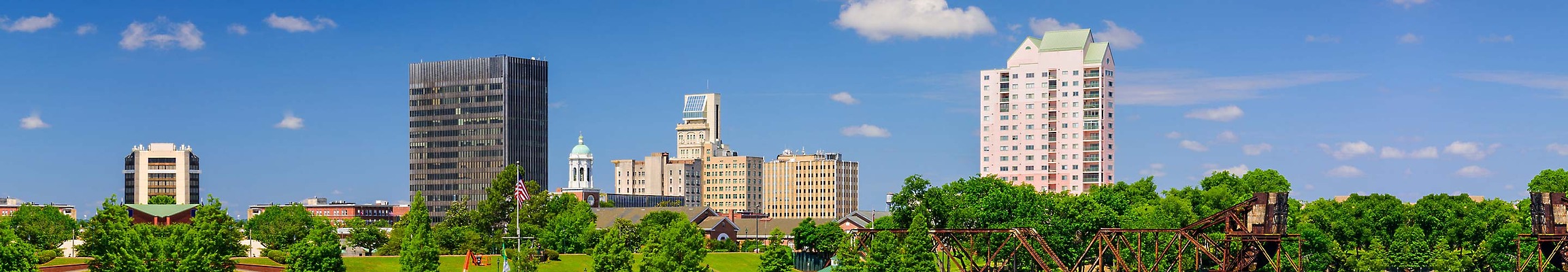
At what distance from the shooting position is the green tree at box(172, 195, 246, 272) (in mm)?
105938

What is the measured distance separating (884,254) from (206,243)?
148 feet

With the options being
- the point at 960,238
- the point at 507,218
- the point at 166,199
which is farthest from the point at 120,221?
the point at 166,199

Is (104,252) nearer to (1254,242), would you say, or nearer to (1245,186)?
(1254,242)

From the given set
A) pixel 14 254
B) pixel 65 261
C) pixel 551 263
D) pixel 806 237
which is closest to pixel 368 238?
pixel 551 263

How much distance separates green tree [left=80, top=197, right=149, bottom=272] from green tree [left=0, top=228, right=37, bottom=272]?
13.8 feet

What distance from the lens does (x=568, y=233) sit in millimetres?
157500

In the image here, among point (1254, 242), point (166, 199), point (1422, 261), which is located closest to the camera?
point (1254, 242)

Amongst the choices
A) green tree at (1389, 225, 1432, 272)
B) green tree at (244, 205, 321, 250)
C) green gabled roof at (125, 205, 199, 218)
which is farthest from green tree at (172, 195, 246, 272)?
Answer: green tree at (1389, 225, 1432, 272)

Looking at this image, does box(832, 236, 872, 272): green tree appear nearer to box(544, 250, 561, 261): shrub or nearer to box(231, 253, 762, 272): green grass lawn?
box(231, 253, 762, 272): green grass lawn

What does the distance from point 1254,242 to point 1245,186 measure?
5912 centimetres

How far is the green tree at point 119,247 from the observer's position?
4136 inches

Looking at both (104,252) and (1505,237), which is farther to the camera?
(1505,237)

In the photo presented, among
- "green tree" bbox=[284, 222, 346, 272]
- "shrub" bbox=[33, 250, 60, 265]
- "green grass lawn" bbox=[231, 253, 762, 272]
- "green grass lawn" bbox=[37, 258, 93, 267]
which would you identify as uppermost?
"green tree" bbox=[284, 222, 346, 272]

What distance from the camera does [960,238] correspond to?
464 feet
